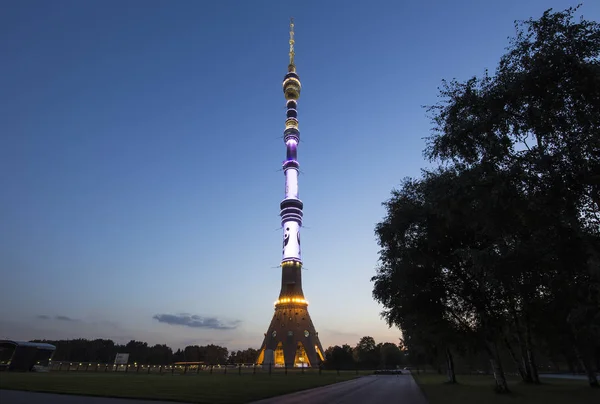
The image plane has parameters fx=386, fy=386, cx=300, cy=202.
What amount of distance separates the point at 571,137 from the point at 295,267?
393 ft

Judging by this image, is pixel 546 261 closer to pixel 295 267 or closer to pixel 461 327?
pixel 461 327

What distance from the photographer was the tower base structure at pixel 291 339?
415ft

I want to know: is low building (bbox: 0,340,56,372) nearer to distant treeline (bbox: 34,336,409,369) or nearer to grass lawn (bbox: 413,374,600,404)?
grass lawn (bbox: 413,374,600,404)

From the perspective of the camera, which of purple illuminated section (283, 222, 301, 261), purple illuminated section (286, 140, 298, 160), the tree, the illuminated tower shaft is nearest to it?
the tree

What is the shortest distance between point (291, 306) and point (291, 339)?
35.1 feet

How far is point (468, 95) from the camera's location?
21578 mm

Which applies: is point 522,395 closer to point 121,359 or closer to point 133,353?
point 121,359

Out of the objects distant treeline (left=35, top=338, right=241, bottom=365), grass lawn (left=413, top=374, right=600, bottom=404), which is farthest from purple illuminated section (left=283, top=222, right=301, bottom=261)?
grass lawn (left=413, top=374, right=600, bottom=404)

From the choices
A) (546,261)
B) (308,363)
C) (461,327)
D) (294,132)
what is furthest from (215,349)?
(546,261)

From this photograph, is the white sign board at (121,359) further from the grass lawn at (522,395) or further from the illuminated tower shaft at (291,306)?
the grass lawn at (522,395)

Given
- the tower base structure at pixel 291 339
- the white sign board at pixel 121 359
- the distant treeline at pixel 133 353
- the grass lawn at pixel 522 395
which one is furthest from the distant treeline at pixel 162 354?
the grass lawn at pixel 522 395

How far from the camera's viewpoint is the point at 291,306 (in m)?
132

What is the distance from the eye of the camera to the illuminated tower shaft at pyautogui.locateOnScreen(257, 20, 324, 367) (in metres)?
128

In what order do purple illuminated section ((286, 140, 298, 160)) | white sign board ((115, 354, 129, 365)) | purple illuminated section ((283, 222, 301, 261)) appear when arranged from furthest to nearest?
1. purple illuminated section ((286, 140, 298, 160))
2. purple illuminated section ((283, 222, 301, 261))
3. white sign board ((115, 354, 129, 365))
